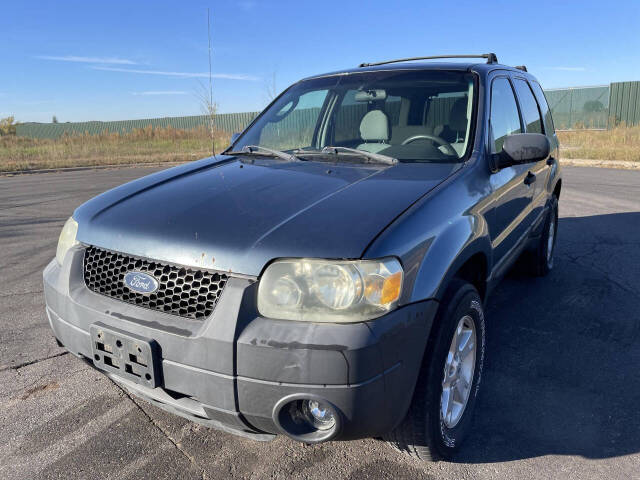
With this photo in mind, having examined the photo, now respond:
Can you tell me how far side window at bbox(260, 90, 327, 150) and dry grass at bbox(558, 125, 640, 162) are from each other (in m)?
15.2

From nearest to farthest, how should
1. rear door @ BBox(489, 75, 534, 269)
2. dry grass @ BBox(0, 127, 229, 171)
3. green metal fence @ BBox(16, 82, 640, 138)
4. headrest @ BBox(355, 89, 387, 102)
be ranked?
rear door @ BBox(489, 75, 534, 269) < headrest @ BBox(355, 89, 387, 102) < dry grass @ BBox(0, 127, 229, 171) < green metal fence @ BBox(16, 82, 640, 138)

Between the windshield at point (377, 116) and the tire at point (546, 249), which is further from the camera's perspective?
the tire at point (546, 249)

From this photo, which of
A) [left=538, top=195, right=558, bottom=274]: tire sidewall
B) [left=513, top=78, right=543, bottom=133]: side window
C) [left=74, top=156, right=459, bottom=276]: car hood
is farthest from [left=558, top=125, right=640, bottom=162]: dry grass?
[left=74, top=156, right=459, bottom=276]: car hood

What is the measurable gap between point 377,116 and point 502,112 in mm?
856

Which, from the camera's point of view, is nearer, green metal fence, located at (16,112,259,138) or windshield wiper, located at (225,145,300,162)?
windshield wiper, located at (225,145,300,162)

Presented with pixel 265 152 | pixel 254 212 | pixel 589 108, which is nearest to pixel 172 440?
pixel 254 212

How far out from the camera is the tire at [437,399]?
196 centimetres

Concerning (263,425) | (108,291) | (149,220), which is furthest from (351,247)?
(108,291)

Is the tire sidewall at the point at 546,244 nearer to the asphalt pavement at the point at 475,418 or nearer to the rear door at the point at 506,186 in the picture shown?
the asphalt pavement at the point at 475,418

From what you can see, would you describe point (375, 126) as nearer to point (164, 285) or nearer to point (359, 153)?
point (359, 153)

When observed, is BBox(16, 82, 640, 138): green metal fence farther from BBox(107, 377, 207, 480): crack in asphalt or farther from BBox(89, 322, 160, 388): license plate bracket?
BBox(89, 322, 160, 388): license plate bracket

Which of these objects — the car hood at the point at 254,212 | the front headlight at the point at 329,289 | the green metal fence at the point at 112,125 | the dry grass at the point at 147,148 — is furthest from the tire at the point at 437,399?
the green metal fence at the point at 112,125

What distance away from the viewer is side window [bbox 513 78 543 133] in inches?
155

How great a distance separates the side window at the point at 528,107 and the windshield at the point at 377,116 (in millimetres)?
1005
